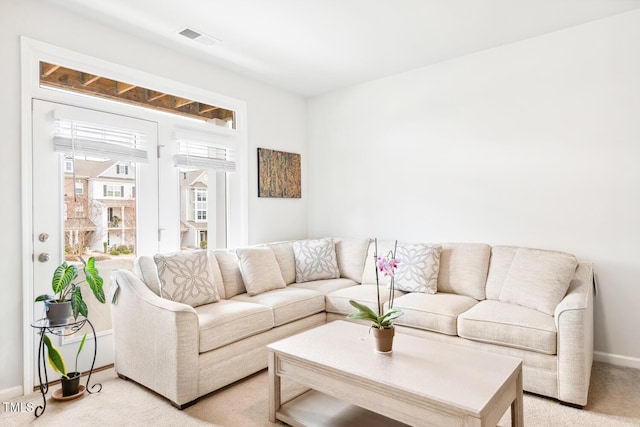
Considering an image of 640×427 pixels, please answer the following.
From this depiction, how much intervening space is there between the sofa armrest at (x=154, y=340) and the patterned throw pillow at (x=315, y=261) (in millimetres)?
1545

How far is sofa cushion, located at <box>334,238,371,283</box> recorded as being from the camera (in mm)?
3968

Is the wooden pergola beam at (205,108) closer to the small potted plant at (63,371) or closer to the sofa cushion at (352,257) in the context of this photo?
the sofa cushion at (352,257)

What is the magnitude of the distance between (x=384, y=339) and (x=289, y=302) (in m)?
1.21

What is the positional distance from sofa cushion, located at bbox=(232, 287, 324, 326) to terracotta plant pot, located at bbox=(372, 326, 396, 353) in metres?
1.12

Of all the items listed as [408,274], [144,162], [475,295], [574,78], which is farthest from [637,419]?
[144,162]

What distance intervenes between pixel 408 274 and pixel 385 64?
2.05m

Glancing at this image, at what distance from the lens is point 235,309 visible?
9.05 ft

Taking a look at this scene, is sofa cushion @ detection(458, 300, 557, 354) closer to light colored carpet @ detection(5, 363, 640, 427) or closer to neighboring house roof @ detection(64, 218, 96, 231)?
light colored carpet @ detection(5, 363, 640, 427)

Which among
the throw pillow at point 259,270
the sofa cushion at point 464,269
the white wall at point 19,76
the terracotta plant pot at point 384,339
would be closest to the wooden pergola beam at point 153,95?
the white wall at point 19,76

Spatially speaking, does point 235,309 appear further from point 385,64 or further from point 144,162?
point 385,64

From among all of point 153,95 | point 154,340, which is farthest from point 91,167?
point 154,340

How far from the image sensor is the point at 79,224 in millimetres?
2896

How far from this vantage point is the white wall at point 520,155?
9.66 ft

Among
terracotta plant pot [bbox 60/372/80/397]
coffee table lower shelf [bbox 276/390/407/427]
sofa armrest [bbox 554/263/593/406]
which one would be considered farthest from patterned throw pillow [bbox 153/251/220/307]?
sofa armrest [bbox 554/263/593/406]
